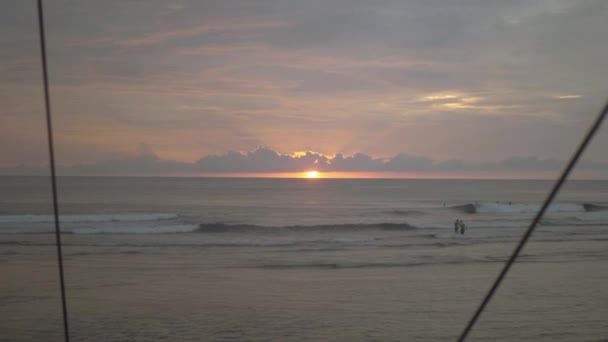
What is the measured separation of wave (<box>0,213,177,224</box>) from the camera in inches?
1334

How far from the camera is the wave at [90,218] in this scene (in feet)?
111

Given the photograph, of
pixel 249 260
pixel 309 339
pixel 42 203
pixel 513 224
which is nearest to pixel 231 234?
pixel 249 260

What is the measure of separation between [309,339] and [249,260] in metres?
9.28

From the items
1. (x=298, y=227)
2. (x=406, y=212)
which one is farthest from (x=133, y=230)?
(x=406, y=212)

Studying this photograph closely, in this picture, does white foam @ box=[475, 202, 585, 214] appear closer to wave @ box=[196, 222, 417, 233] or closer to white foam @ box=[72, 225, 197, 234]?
wave @ box=[196, 222, 417, 233]

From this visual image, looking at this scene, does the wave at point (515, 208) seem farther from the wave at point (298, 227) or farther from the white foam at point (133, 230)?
the white foam at point (133, 230)

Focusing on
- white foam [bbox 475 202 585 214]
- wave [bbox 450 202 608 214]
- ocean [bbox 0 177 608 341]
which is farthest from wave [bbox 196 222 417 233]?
white foam [bbox 475 202 585 214]

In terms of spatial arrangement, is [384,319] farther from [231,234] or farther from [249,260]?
[231,234]

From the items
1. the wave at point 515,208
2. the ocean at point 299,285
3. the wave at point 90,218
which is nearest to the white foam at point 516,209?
the wave at point 515,208

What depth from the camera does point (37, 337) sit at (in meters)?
9.31

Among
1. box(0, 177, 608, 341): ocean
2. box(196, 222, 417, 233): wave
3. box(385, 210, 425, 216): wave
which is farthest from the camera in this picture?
box(385, 210, 425, 216): wave

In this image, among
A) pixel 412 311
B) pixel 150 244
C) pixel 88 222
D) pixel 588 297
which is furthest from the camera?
Result: pixel 88 222

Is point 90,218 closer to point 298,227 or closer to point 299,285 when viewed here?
point 298,227

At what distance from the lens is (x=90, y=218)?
36219 millimetres
